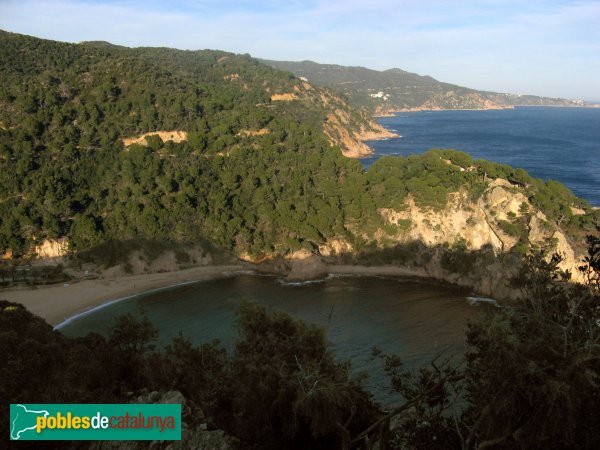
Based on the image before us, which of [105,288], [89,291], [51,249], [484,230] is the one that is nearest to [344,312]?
[484,230]

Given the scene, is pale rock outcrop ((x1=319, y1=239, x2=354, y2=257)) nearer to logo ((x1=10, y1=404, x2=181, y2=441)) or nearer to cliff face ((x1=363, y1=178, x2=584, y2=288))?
cliff face ((x1=363, y1=178, x2=584, y2=288))

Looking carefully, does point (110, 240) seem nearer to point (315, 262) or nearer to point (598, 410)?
point (315, 262)

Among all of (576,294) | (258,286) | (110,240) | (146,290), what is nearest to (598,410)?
(576,294)

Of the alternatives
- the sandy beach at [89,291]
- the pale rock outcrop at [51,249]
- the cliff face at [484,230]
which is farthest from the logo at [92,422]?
the pale rock outcrop at [51,249]

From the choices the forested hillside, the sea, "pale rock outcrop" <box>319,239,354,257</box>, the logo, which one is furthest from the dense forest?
the logo

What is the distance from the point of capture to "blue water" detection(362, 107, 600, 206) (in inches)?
2832

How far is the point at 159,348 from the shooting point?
2678 centimetres

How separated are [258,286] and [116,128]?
81.5 feet

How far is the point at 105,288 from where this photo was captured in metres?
37.2

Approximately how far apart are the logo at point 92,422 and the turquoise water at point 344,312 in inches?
515

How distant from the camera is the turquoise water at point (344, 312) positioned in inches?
1062

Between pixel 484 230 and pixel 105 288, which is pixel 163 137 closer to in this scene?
pixel 105 288

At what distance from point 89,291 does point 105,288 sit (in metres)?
1.19

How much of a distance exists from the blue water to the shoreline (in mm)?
33623
